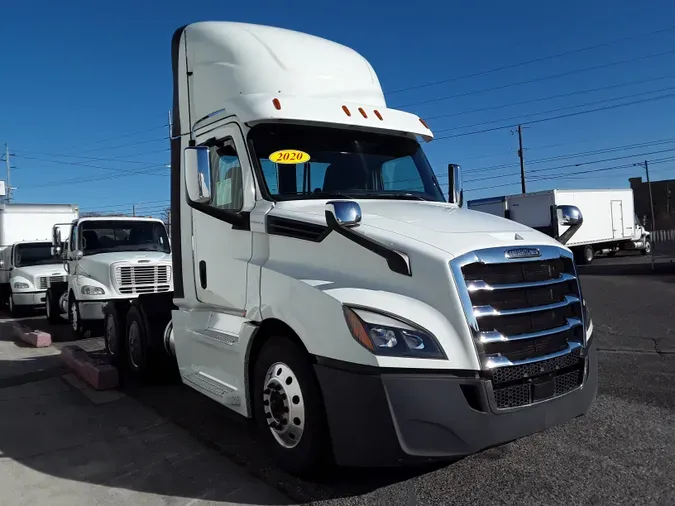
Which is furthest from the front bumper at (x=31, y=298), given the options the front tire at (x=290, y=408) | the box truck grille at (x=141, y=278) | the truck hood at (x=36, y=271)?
the front tire at (x=290, y=408)

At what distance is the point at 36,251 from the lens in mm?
16172

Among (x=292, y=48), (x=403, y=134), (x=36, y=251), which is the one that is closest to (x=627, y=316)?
(x=403, y=134)

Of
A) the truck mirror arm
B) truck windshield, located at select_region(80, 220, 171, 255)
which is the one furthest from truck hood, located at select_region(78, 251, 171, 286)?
the truck mirror arm

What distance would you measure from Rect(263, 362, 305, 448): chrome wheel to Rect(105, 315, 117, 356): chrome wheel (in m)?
4.32

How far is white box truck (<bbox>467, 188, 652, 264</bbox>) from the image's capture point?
26.7 metres

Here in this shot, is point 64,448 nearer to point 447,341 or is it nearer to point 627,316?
point 447,341

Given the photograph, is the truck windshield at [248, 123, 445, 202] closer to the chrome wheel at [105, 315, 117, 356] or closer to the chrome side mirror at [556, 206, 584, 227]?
the chrome side mirror at [556, 206, 584, 227]

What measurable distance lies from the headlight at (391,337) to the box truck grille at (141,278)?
829cm

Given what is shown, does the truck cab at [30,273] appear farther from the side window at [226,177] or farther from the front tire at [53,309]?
the side window at [226,177]

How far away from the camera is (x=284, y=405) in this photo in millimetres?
3922

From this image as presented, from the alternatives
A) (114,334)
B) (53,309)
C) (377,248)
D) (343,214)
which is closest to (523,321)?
(377,248)

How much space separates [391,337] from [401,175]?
2015 mm

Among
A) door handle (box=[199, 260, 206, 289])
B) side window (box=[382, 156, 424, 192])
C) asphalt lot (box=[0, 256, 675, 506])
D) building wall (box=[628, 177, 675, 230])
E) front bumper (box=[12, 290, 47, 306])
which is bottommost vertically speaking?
asphalt lot (box=[0, 256, 675, 506])

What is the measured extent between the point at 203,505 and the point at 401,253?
2.09 m
